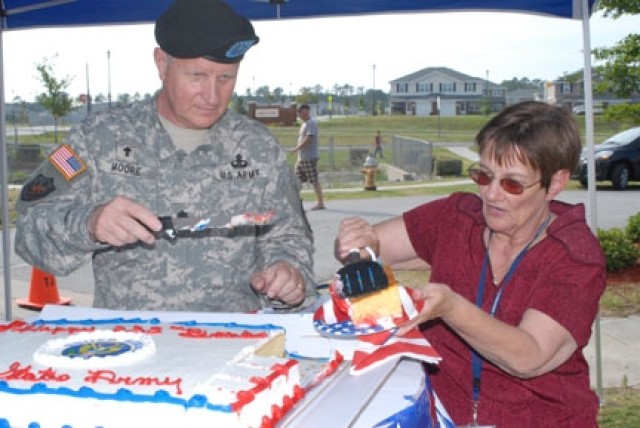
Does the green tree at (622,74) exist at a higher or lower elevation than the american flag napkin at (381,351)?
higher

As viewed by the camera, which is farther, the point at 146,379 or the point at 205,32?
the point at 205,32

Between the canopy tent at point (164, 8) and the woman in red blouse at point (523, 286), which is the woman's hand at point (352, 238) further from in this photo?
the canopy tent at point (164, 8)

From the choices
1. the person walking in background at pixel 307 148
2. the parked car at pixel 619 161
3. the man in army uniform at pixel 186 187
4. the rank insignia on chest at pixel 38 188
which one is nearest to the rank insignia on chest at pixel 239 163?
the man in army uniform at pixel 186 187

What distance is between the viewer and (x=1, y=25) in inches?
191

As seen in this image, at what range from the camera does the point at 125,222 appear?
6.28ft

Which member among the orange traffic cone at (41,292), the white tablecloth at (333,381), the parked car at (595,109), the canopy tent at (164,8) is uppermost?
the canopy tent at (164,8)

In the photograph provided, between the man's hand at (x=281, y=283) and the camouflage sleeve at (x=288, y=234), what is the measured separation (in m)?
0.09

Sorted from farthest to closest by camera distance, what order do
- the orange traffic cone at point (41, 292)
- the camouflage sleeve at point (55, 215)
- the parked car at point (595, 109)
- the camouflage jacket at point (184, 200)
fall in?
the orange traffic cone at point (41, 292), the parked car at point (595, 109), the camouflage jacket at point (184, 200), the camouflage sleeve at point (55, 215)

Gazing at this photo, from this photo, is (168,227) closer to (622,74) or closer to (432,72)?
(622,74)

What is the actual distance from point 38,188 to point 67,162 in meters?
0.11

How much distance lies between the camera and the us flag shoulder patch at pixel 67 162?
7.70 feet

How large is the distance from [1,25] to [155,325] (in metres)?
3.62

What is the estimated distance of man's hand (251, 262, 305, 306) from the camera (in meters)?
2.31

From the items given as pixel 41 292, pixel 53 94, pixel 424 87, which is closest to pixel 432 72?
pixel 424 87
